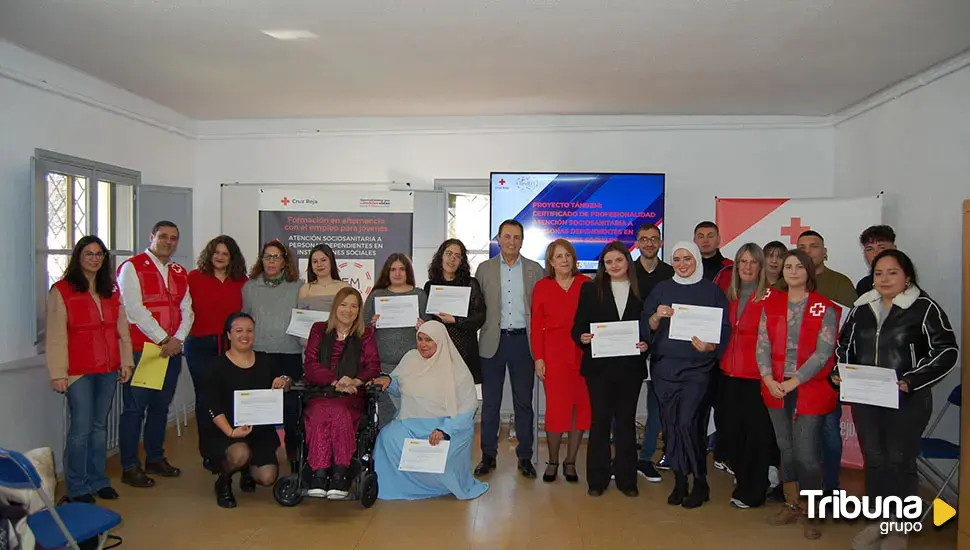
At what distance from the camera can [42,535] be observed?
106 inches

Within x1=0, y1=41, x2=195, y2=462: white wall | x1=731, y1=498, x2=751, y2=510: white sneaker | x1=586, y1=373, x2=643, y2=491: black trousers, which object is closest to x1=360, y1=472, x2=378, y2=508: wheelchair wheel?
x1=586, y1=373, x2=643, y2=491: black trousers

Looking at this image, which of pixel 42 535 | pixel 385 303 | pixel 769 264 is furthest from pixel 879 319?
pixel 42 535

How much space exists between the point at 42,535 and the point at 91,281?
6.08 feet

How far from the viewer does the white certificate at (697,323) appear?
3906 mm

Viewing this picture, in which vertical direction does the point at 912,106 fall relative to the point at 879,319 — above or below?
above

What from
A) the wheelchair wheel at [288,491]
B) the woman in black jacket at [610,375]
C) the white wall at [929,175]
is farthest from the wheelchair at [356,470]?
the white wall at [929,175]

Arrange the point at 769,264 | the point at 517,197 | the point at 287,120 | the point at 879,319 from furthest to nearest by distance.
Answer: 1. the point at 287,120
2. the point at 517,197
3. the point at 769,264
4. the point at 879,319

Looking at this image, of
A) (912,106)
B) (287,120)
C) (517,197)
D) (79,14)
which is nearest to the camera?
(79,14)

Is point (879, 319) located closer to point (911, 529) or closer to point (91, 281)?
point (911, 529)

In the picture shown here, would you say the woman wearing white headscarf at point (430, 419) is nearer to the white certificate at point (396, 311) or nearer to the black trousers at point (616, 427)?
the white certificate at point (396, 311)

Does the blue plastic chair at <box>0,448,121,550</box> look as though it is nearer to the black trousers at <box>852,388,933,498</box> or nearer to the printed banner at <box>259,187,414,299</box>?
the black trousers at <box>852,388,933,498</box>

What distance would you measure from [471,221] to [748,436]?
3424mm

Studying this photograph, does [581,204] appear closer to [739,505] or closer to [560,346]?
[560,346]

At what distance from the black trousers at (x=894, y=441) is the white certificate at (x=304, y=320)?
125 inches
